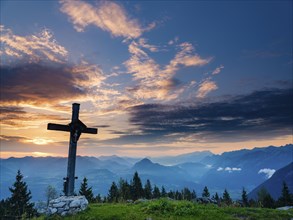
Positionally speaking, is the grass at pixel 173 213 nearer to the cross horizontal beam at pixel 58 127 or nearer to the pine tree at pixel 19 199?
the cross horizontal beam at pixel 58 127

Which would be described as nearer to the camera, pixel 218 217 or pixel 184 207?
pixel 218 217

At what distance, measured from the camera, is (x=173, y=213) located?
51.1ft

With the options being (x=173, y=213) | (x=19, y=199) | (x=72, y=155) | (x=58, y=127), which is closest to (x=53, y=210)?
(x=72, y=155)

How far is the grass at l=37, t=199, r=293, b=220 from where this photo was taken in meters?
14.9

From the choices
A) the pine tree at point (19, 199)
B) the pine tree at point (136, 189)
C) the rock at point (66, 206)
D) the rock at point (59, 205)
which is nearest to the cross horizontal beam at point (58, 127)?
the rock at point (66, 206)

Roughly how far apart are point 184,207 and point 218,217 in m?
2.21

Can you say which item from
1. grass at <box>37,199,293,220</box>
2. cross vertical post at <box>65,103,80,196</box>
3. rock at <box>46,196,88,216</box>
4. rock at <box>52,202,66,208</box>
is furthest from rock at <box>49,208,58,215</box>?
cross vertical post at <box>65,103,80,196</box>

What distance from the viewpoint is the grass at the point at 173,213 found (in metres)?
14.9

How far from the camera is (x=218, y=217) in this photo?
1489 centimetres

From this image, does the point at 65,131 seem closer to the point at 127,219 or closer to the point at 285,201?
the point at 127,219

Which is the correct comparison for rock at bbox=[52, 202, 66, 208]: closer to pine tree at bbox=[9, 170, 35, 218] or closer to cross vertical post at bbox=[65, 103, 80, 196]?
cross vertical post at bbox=[65, 103, 80, 196]

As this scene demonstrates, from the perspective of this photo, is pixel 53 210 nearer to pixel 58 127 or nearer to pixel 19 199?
pixel 58 127

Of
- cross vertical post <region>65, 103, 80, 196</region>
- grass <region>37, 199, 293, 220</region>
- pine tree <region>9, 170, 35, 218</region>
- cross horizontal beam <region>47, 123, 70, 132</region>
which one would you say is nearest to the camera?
grass <region>37, 199, 293, 220</region>

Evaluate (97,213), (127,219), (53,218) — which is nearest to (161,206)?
(127,219)
